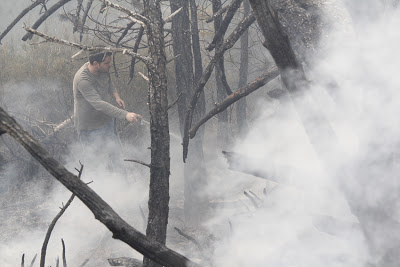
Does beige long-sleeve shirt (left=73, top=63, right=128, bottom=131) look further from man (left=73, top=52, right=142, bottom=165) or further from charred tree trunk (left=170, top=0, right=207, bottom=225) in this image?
charred tree trunk (left=170, top=0, right=207, bottom=225)

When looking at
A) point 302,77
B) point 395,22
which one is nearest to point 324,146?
point 302,77

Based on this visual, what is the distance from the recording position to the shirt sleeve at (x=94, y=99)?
15.8 ft

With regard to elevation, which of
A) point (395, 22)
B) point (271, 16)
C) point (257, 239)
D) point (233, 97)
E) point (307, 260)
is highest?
point (395, 22)

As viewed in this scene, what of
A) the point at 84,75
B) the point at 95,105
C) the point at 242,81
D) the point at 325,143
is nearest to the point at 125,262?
the point at 325,143

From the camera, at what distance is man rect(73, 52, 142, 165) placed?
4.91m

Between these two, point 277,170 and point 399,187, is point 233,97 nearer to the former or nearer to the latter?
point 277,170

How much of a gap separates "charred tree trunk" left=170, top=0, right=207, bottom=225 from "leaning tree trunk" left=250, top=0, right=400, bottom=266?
2369 mm

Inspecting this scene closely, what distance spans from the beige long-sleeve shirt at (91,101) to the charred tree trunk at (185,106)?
0.79 metres

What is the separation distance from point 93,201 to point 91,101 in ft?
12.1

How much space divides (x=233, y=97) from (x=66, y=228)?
308 centimetres

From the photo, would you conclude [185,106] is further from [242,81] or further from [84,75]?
[242,81]

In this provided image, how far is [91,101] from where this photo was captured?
4.93 m

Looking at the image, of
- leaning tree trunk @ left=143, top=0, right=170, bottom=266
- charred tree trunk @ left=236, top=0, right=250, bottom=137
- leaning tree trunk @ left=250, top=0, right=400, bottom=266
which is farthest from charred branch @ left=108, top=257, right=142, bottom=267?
charred tree trunk @ left=236, top=0, right=250, bottom=137

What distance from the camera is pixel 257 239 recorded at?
3549 mm
